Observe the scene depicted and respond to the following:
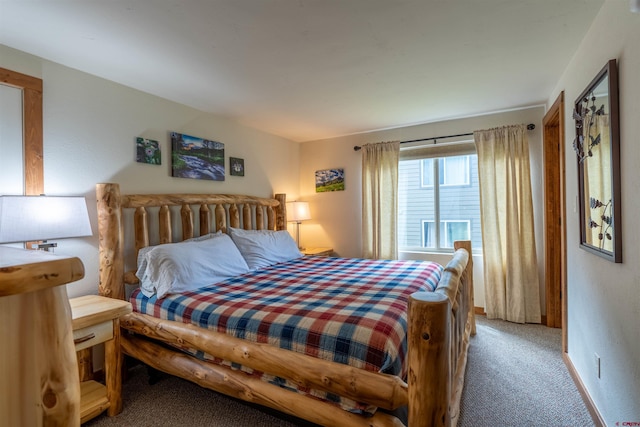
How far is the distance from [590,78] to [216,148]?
3143 mm

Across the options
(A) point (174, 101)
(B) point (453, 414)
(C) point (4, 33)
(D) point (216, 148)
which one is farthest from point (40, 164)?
(B) point (453, 414)

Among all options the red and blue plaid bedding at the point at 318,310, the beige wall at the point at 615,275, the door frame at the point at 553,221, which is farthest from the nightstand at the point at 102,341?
the door frame at the point at 553,221

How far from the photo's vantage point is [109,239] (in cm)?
225

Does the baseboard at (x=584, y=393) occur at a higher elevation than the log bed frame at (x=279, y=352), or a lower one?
lower

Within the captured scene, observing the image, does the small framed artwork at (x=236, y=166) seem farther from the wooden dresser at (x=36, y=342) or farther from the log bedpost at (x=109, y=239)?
the wooden dresser at (x=36, y=342)

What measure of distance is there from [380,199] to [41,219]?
10.8 feet

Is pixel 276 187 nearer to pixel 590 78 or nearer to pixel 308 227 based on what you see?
pixel 308 227

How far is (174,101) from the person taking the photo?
294cm

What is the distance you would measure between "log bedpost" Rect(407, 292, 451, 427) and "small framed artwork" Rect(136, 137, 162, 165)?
2.55m

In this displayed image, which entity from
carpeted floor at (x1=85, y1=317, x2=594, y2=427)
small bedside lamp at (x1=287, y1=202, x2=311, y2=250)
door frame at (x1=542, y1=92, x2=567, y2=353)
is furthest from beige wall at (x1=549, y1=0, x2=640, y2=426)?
small bedside lamp at (x1=287, y1=202, x2=311, y2=250)

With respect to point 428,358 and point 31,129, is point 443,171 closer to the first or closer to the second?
point 428,358

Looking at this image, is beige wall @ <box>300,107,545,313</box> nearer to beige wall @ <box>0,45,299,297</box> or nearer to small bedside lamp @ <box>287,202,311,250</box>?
small bedside lamp @ <box>287,202,311,250</box>

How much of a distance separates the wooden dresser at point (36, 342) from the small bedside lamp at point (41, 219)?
1.57 metres

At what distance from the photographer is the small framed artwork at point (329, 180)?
14.3 feet
